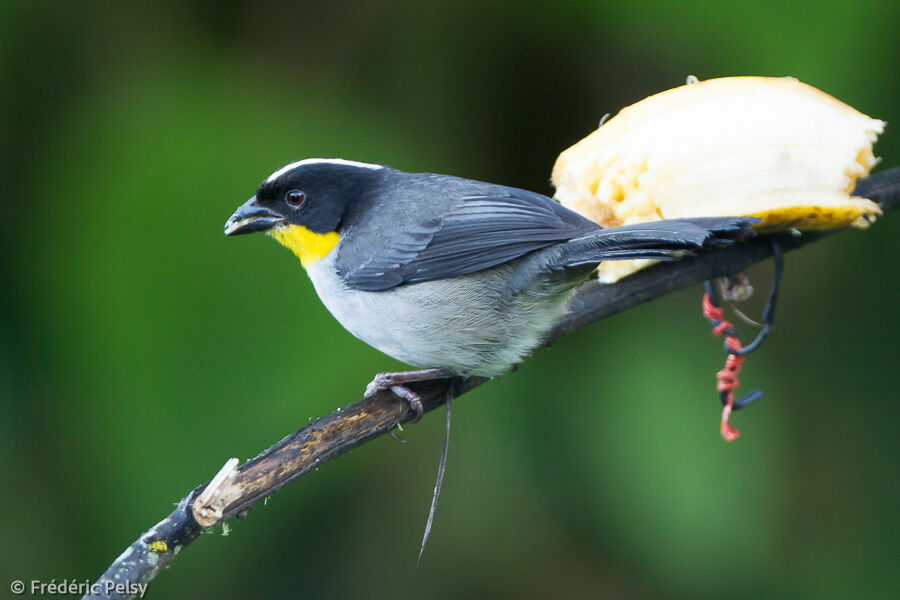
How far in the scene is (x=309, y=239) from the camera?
289 centimetres

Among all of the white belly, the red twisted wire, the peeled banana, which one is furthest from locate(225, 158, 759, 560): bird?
the red twisted wire

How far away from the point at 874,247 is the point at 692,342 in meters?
0.71

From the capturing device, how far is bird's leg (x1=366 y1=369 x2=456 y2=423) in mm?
2455

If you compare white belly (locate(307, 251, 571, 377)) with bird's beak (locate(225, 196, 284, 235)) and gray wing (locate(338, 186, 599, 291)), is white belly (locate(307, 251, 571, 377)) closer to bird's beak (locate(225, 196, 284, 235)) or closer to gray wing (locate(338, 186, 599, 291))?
gray wing (locate(338, 186, 599, 291))

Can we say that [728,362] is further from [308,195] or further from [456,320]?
[308,195]

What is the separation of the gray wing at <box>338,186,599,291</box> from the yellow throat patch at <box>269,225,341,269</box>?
142 mm

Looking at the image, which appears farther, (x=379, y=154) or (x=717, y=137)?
(x=379, y=154)

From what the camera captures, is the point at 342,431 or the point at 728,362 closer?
the point at 342,431

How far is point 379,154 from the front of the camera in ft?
10.5

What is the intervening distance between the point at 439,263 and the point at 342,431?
2.14ft

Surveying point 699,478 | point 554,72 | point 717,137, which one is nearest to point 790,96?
point 717,137

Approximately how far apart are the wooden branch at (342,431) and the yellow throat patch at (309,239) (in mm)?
514

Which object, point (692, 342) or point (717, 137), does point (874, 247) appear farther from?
point (717, 137)

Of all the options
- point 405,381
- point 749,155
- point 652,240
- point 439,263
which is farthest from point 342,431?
point 749,155
